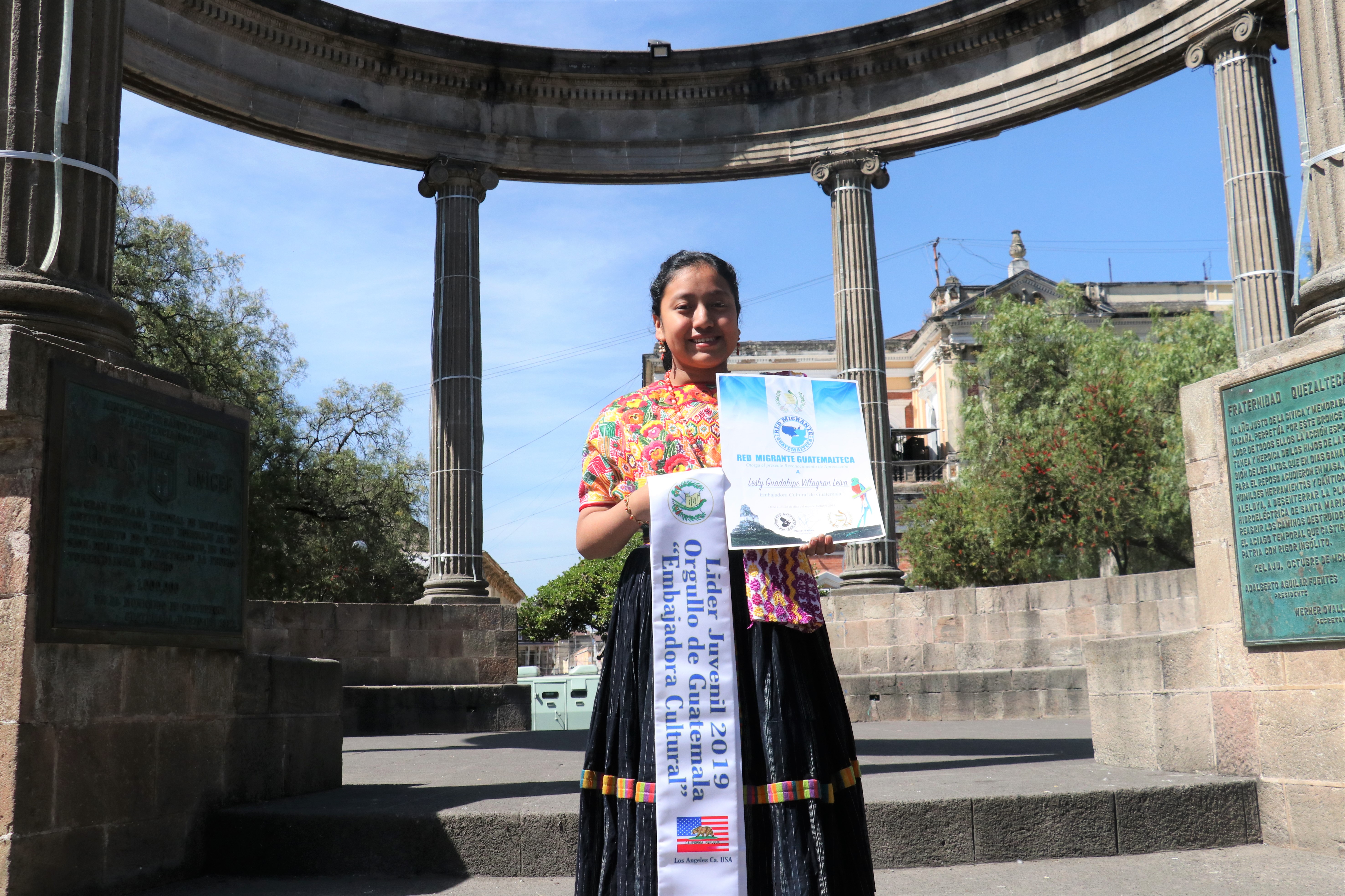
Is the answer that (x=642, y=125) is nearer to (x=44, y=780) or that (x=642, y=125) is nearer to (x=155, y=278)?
(x=155, y=278)

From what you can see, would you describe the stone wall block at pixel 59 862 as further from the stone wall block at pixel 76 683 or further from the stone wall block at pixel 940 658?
the stone wall block at pixel 940 658

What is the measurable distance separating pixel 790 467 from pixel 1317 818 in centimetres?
411

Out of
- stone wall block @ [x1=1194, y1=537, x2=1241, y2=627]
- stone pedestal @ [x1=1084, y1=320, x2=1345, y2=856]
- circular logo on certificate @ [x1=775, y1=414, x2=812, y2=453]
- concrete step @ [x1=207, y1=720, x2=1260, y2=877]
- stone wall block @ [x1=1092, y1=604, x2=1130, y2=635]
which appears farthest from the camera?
stone wall block @ [x1=1092, y1=604, x2=1130, y2=635]

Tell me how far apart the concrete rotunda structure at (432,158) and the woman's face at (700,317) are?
2.88m

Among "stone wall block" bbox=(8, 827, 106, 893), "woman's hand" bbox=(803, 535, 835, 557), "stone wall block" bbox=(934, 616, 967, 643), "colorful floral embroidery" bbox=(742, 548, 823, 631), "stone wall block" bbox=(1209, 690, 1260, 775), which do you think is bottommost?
"stone wall block" bbox=(8, 827, 106, 893)

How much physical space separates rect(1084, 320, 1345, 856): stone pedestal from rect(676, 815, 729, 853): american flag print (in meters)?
3.85

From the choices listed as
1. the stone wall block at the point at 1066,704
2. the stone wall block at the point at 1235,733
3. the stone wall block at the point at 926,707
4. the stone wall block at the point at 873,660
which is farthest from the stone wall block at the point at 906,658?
the stone wall block at the point at 1235,733

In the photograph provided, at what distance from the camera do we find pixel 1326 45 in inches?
237

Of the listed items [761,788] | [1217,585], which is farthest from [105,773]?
[1217,585]

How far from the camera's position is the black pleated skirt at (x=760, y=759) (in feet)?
9.23

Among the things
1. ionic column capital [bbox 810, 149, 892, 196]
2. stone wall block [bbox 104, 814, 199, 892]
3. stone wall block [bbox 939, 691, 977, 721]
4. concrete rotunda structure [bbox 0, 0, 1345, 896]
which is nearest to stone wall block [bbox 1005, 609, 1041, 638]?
stone wall block [bbox 939, 691, 977, 721]

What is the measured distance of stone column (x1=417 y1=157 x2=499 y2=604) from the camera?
46.0 feet

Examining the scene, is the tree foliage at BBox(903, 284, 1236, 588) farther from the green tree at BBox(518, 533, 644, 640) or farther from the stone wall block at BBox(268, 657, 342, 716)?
the green tree at BBox(518, 533, 644, 640)

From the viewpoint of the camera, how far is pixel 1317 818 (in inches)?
211
